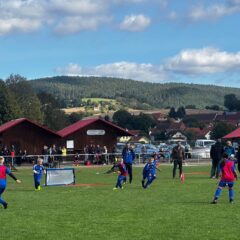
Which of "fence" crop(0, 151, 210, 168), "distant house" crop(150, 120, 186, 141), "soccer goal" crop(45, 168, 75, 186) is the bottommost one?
"soccer goal" crop(45, 168, 75, 186)

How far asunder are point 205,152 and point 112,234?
1914 inches

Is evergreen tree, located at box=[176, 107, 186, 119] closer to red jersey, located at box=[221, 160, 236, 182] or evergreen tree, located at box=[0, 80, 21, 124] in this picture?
evergreen tree, located at box=[0, 80, 21, 124]

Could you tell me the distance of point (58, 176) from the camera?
28266mm

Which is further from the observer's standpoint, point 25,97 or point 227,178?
point 25,97

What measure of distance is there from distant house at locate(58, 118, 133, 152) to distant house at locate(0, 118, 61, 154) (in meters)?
1.50

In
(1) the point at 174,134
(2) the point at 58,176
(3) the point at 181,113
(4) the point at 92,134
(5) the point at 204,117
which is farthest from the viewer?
(3) the point at 181,113

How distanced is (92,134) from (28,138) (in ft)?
21.9

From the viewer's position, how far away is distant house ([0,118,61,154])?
59.2 metres

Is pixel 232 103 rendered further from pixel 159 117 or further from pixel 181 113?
pixel 159 117

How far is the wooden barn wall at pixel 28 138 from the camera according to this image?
59.4m

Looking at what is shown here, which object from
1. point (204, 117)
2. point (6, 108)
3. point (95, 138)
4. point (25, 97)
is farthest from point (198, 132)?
point (95, 138)

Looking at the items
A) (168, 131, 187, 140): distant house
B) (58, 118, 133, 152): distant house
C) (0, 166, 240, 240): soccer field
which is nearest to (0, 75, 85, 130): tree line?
(58, 118, 133, 152): distant house

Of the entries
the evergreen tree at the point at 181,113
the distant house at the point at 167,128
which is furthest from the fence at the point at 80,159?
the evergreen tree at the point at 181,113

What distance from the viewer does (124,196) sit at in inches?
832
